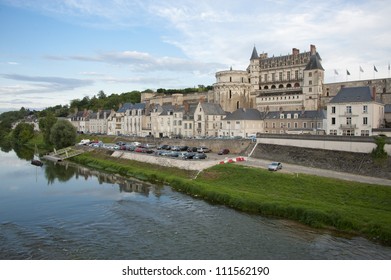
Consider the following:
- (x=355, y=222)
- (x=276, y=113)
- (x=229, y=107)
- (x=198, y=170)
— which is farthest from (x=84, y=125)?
(x=355, y=222)

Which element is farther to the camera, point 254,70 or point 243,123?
point 254,70

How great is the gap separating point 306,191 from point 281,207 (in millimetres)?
3577

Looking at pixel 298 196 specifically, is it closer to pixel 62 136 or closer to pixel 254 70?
pixel 62 136

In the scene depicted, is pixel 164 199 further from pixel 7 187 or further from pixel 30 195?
pixel 7 187

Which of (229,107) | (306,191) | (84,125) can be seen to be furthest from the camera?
(84,125)

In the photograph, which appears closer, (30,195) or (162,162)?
(30,195)

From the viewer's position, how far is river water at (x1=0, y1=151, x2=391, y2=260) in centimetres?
1633

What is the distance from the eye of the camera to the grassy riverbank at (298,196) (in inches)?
747

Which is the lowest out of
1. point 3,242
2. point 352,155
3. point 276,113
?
point 3,242

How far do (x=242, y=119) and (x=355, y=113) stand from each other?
16489mm

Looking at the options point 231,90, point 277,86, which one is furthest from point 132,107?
point 277,86

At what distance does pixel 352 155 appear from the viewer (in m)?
28.8

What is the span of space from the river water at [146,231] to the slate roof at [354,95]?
57.3 feet

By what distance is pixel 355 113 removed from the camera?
110ft
